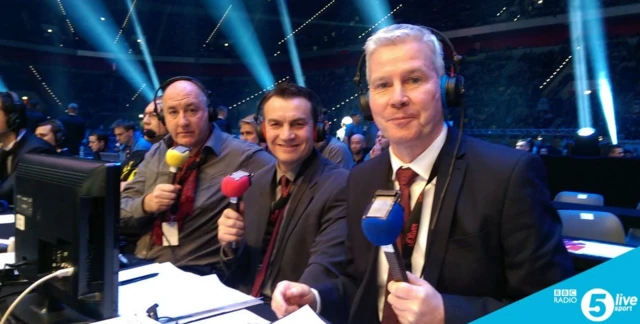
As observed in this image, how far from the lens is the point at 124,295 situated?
53.3 inches

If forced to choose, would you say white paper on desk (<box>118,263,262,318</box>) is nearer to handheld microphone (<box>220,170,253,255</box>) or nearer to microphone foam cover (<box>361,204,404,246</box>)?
handheld microphone (<box>220,170,253,255</box>)

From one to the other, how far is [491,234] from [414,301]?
31 centimetres

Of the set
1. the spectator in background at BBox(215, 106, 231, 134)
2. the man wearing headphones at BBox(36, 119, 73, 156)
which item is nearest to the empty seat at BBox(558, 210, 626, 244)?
the spectator in background at BBox(215, 106, 231, 134)

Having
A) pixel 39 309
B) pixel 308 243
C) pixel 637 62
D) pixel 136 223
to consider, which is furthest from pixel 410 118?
pixel 637 62

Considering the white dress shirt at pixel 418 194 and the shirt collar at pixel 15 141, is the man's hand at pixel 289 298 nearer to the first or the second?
the white dress shirt at pixel 418 194

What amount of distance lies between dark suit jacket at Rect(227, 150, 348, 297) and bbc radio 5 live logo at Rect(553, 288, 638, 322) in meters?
0.80

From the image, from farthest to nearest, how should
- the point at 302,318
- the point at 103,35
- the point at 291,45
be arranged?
the point at 291,45, the point at 103,35, the point at 302,318

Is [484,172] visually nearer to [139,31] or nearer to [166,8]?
[139,31]

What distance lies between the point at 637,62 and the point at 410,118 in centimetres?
1189

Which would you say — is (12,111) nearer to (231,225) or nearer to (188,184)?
(188,184)

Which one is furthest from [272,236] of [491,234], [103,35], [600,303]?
[103,35]

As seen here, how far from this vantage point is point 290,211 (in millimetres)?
1640

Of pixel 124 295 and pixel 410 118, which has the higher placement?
pixel 410 118

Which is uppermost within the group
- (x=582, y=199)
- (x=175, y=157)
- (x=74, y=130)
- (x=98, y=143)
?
(x=74, y=130)
